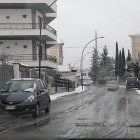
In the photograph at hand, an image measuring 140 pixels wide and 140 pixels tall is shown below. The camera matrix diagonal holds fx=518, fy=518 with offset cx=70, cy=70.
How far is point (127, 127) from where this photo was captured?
16062mm

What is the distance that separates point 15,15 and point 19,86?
43342mm

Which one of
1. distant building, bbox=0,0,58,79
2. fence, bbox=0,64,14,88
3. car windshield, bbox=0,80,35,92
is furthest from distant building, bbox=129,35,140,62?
car windshield, bbox=0,80,35,92

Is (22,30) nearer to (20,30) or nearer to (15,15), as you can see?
(20,30)

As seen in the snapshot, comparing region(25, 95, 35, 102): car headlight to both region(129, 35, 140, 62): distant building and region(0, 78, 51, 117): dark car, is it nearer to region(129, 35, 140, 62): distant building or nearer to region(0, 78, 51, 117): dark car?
region(0, 78, 51, 117): dark car

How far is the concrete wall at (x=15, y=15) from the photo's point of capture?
211 feet

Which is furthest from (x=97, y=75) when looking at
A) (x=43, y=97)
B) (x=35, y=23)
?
(x=43, y=97)

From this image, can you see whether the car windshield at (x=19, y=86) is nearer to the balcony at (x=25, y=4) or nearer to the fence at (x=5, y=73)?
the fence at (x=5, y=73)

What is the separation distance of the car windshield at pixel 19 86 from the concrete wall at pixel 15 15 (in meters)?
42.7

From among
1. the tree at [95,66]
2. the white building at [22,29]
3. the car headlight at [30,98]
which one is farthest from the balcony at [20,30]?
the tree at [95,66]

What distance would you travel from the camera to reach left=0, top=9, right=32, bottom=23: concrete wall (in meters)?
64.4

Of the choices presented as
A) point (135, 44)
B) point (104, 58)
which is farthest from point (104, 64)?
point (135, 44)

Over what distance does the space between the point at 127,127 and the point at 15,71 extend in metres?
20.8

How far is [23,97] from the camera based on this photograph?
20781 mm

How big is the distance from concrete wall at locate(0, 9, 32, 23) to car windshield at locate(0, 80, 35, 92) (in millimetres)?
42687
